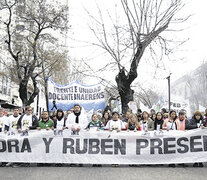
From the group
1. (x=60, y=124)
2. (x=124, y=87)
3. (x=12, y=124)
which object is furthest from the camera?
(x=124, y=87)

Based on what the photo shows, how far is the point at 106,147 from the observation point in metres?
8.23

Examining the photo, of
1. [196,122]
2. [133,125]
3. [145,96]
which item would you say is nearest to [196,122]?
[196,122]

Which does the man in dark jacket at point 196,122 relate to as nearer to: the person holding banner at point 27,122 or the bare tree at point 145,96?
the person holding banner at point 27,122

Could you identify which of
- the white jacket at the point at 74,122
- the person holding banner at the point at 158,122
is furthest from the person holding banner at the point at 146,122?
the white jacket at the point at 74,122

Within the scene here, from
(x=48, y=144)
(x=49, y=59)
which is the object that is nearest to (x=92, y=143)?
(x=48, y=144)

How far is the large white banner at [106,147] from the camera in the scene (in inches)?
316

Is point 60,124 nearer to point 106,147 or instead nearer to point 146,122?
point 106,147

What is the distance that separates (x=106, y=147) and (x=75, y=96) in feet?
9.84

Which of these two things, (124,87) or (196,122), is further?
(124,87)

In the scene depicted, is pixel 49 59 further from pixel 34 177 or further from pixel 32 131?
pixel 34 177

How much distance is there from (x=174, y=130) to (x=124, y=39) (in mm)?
6209

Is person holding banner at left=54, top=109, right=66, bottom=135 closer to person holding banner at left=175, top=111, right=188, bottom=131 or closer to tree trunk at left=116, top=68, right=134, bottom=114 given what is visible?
person holding banner at left=175, top=111, right=188, bottom=131

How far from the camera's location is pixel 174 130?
8.38m

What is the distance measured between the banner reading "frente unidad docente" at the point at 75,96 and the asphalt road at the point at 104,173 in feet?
10.2
